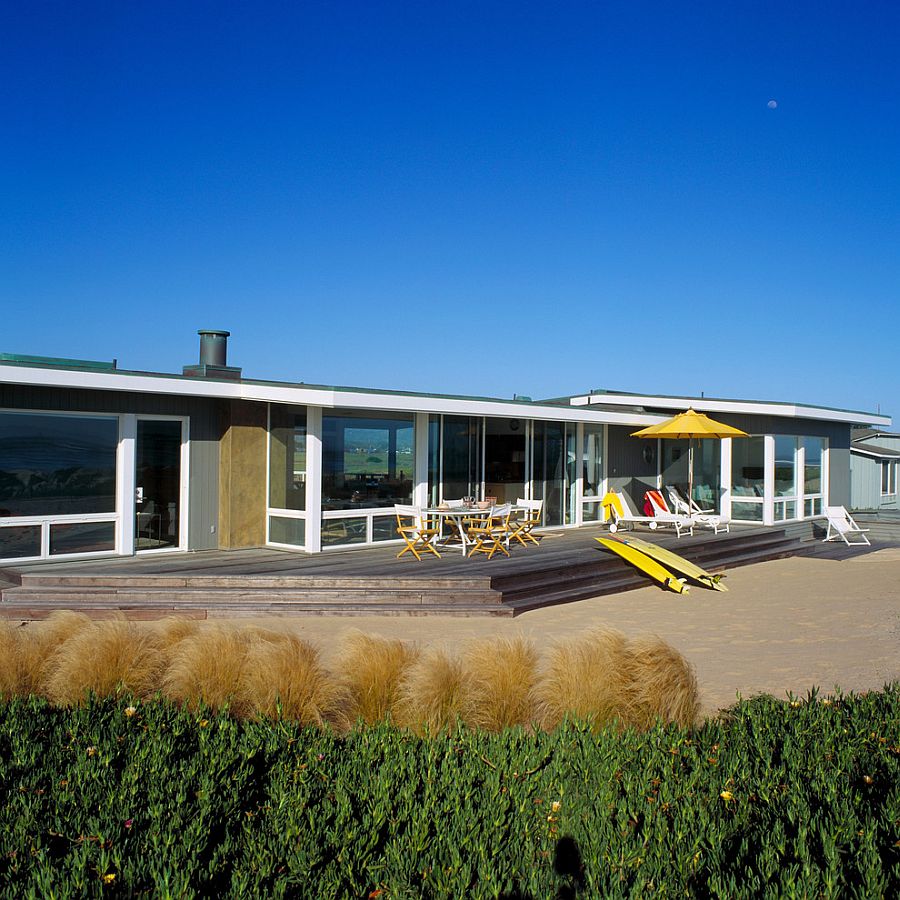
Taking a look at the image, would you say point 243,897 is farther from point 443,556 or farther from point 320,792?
point 443,556

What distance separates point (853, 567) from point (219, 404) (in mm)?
9671

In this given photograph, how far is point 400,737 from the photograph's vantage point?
14.5 ft

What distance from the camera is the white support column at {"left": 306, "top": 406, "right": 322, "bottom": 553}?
1161cm

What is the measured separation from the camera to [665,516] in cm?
1459

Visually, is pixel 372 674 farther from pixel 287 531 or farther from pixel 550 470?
pixel 550 470

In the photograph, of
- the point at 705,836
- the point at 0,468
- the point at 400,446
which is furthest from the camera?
the point at 400,446

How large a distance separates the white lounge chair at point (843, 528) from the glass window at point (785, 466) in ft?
3.38

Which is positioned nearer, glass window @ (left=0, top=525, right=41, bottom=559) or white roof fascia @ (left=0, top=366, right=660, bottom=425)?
white roof fascia @ (left=0, top=366, right=660, bottom=425)

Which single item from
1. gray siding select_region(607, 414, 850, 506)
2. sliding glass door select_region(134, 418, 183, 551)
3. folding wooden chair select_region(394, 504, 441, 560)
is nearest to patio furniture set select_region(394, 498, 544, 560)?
folding wooden chair select_region(394, 504, 441, 560)

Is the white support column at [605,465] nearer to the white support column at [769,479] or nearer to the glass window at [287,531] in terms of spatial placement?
the white support column at [769,479]

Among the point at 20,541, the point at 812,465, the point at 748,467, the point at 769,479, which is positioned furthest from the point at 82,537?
the point at 812,465

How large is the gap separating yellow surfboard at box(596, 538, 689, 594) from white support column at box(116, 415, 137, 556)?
6165 mm

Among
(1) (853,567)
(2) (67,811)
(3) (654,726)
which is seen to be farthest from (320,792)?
(1) (853,567)

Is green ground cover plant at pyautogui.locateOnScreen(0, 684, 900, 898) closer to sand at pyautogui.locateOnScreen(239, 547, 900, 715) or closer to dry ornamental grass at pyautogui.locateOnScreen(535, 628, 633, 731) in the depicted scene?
dry ornamental grass at pyautogui.locateOnScreen(535, 628, 633, 731)
